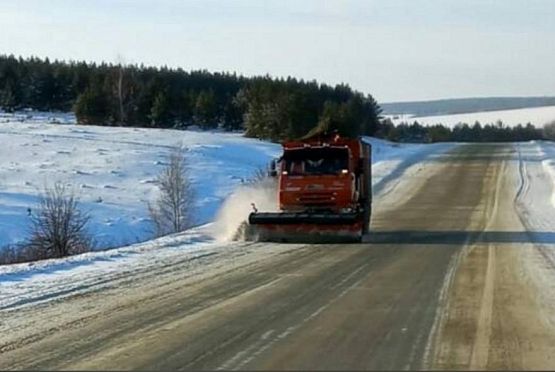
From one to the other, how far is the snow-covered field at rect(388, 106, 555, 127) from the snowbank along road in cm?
13964

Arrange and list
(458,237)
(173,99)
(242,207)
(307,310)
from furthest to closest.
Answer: (173,99), (242,207), (458,237), (307,310)

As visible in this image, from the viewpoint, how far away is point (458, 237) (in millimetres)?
23500

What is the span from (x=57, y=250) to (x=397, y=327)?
15959 millimetres

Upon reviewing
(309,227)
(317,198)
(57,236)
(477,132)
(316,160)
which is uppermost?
(316,160)

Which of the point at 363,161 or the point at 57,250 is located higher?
the point at 363,161

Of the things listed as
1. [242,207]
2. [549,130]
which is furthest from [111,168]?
[549,130]

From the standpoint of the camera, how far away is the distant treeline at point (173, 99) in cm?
8181

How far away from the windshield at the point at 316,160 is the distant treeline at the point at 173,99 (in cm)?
5185

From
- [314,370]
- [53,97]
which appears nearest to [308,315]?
[314,370]

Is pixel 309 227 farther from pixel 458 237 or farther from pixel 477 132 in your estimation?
pixel 477 132

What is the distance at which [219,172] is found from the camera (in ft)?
183

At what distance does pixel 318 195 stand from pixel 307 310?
11649mm

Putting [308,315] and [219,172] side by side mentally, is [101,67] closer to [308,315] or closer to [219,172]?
[219,172]

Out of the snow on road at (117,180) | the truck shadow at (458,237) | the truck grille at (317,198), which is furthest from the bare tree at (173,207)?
the truck shadow at (458,237)
